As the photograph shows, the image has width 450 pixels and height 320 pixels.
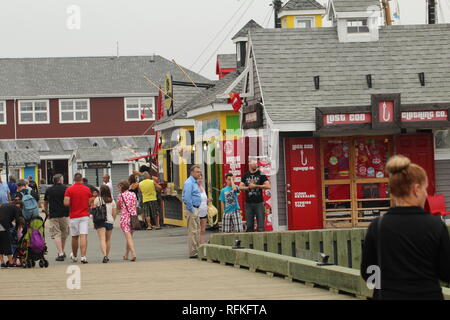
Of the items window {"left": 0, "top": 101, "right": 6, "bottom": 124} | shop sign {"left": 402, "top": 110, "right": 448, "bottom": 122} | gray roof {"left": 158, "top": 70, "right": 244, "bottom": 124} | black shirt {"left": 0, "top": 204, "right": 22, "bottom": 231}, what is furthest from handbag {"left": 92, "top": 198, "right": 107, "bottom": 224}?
window {"left": 0, "top": 101, "right": 6, "bottom": 124}

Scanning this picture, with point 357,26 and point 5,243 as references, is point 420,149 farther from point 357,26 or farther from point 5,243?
point 5,243

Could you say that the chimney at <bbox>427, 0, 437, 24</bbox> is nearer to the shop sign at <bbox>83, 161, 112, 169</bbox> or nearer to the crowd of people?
the crowd of people

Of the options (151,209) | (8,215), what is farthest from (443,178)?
(8,215)

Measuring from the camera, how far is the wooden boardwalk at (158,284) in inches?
486

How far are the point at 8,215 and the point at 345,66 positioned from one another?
11328 millimetres

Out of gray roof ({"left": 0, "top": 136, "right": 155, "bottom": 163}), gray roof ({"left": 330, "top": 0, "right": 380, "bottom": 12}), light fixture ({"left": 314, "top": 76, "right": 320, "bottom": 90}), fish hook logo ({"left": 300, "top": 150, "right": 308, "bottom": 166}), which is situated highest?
gray roof ({"left": 330, "top": 0, "right": 380, "bottom": 12})

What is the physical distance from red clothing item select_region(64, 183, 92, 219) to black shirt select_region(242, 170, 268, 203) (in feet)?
11.2

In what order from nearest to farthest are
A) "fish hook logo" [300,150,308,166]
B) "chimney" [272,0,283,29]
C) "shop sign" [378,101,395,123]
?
"shop sign" [378,101,395,123], "fish hook logo" [300,150,308,166], "chimney" [272,0,283,29]

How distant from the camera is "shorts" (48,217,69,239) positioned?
71.3 feet

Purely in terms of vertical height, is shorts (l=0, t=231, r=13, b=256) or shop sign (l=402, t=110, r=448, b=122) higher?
shop sign (l=402, t=110, r=448, b=122)

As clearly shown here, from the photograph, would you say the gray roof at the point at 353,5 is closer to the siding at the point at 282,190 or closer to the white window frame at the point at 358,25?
the white window frame at the point at 358,25

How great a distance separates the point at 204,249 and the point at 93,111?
5370 centimetres
